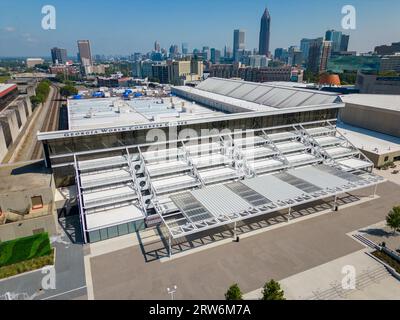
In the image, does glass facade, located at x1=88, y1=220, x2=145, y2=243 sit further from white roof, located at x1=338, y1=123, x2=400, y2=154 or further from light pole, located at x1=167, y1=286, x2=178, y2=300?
white roof, located at x1=338, y1=123, x2=400, y2=154

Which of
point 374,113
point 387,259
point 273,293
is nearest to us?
point 273,293

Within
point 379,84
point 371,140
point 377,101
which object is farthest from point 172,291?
point 379,84

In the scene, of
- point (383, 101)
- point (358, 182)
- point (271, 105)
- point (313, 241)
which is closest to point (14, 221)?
point (313, 241)

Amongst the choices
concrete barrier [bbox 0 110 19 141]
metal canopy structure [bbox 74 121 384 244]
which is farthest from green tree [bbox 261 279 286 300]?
concrete barrier [bbox 0 110 19 141]

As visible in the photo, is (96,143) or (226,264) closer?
(226,264)

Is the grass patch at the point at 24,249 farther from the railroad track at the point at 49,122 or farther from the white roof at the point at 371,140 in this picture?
the white roof at the point at 371,140

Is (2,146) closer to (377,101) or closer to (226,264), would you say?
(226,264)

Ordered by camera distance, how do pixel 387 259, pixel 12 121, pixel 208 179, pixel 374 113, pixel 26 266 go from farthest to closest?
1. pixel 12 121
2. pixel 374 113
3. pixel 208 179
4. pixel 387 259
5. pixel 26 266
